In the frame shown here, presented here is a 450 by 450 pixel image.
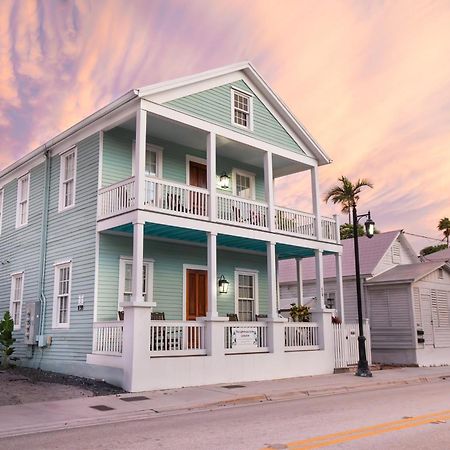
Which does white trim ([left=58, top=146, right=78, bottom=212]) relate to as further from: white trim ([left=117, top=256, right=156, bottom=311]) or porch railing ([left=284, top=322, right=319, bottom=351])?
porch railing ([left=284, top=322, right=319, bottom=351])

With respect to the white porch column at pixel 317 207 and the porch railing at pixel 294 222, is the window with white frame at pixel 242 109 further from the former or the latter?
the white porch column at pixel 317 207

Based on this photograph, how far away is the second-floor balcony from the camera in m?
14.1

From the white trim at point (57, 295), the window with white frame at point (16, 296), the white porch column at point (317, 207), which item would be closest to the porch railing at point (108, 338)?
the white trim at point (57, 295)

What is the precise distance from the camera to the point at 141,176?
44.4 feet

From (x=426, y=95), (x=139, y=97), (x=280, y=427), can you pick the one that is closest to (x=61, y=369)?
(x=139, y=97)

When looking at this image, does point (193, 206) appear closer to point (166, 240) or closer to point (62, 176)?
point (166, 240)

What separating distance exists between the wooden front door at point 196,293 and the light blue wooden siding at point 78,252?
343 centimetres

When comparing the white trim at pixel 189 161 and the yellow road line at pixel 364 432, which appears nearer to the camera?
the yellow road line at pixel 364 432

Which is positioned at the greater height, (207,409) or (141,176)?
(141,176)

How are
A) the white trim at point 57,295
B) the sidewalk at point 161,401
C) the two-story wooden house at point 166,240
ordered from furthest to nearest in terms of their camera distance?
the white trim at point 57,295 < the two-story wooden house at point 166,240 < the sidewalk at point 161,401

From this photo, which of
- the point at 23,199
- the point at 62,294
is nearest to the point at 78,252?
the point at 62,294

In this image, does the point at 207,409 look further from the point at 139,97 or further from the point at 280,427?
the point at 139,97

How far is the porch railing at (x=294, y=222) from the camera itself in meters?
17.5

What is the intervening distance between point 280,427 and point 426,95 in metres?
14.8
